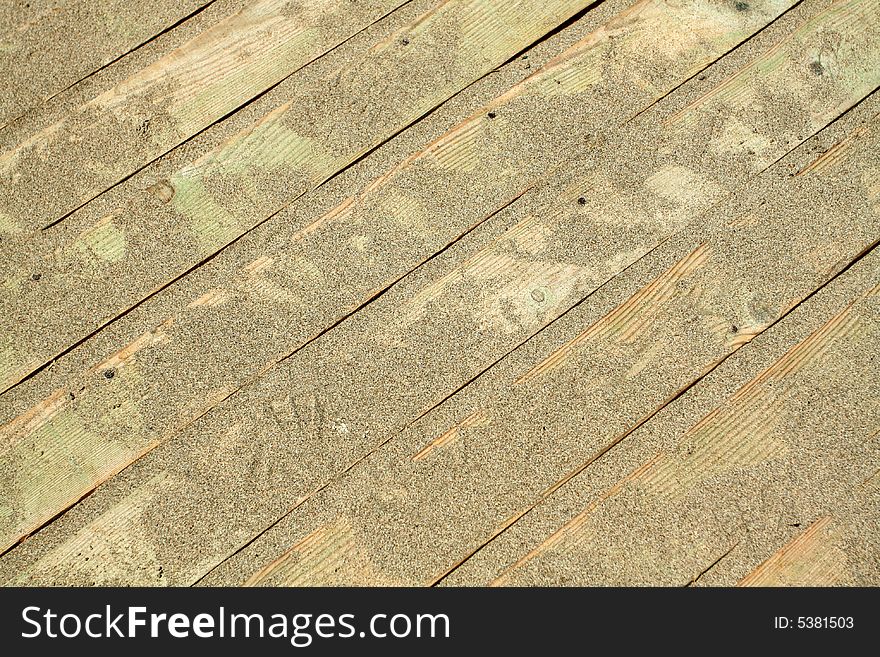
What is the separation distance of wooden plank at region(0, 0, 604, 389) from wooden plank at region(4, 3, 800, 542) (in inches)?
2.3

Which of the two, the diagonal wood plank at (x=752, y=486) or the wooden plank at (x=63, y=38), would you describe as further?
the wooden plank at (x=63, y=38)

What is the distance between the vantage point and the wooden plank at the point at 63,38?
220 centimetres

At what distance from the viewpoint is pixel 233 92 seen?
221cm

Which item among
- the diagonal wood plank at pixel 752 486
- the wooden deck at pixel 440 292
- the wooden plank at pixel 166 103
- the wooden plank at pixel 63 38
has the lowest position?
the diagonal wood plank at pixel 752 486

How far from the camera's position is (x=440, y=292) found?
2.05 m

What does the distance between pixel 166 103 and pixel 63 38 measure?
381mm

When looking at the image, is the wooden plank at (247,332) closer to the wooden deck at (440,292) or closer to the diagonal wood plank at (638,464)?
Result: the wooden deck at (440,292)

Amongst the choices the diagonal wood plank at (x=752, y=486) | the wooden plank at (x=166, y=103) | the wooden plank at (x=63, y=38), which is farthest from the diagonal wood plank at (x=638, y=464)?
the wooden plank at (x=63, y=38)

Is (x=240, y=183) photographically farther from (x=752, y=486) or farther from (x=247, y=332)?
(x=752, y=486)

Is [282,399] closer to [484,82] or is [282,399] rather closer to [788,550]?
[484,82]
